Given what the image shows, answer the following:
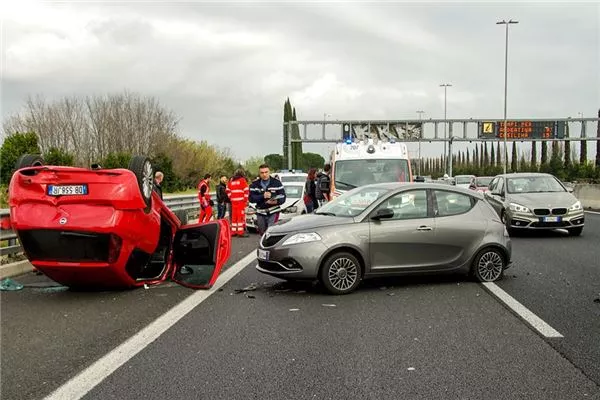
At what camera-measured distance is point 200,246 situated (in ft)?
29.4

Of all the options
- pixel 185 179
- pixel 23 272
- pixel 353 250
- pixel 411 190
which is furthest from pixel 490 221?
pixel 185 179

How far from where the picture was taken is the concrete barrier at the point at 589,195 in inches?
1078

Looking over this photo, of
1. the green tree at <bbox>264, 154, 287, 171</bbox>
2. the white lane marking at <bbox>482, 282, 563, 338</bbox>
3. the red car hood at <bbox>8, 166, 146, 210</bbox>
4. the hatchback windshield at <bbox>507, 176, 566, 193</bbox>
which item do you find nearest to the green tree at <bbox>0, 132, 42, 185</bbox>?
the hatchback windshield at <bbox>507, 176, 566, 193</bbox>

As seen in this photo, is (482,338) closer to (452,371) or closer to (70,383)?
(452,371)

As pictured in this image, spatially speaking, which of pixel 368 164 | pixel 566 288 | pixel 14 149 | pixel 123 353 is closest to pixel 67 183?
pixel 123 353

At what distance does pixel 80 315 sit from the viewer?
680 centimetres

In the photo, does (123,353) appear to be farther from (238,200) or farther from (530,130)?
(530,130)

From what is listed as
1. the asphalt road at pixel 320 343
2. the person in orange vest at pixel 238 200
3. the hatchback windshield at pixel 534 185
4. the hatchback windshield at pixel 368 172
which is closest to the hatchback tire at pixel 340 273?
the asphalt road at pixel 320 343

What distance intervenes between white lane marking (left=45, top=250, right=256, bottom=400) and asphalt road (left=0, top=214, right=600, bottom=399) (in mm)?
91

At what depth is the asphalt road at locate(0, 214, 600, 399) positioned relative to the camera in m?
4.42

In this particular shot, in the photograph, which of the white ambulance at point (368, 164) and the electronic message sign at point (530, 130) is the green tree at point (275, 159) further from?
the white ambulance at point (368, 164)

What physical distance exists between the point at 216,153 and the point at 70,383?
52734mm

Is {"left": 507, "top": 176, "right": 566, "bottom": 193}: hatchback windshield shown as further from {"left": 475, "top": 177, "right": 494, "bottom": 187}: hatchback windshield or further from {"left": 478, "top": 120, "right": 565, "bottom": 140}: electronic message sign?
{"left": 478, "top": 120, "right": 565, "bottom": 140}: electronic message sign

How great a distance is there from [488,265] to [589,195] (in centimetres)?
2217
